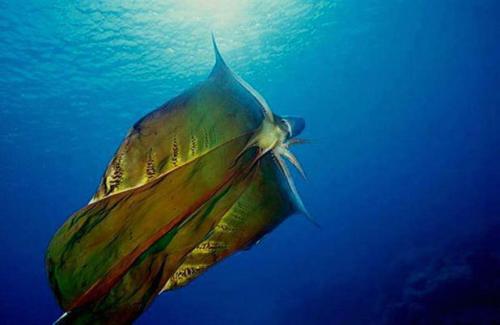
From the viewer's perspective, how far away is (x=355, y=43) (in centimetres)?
3155

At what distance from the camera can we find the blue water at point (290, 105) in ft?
53.0

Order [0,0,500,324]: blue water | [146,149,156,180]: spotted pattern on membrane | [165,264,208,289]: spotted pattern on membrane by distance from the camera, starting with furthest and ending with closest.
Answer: [0,0,500,324]: blue water → [165,264,208,289]: spotted pattern on membrane → [146,149,156,180]: spotted pattern on membrane

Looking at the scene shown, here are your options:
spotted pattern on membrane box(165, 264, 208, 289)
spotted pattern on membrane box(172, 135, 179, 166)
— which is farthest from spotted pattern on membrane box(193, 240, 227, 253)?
spotted pattern on membrane box(172, 135, 179, 166)

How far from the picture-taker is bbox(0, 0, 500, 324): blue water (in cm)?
1616

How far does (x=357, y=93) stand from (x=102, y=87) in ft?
118

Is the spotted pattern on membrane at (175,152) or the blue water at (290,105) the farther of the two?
the blue water at (290,105)

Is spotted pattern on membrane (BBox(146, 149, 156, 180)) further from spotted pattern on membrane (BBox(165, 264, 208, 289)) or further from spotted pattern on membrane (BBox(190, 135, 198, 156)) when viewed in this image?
spotted pattern on membrane (BBox(165, 264, 208, 289))

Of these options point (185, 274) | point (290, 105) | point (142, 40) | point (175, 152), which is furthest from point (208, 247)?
point (290, 105)

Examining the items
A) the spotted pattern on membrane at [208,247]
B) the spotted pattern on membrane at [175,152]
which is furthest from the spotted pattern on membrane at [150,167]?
the spotted pattern on membrane at [208,247]

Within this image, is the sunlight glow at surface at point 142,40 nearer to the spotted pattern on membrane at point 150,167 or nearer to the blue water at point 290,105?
the blue water at point 290,105

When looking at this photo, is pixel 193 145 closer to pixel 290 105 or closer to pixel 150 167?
pixel 150 167

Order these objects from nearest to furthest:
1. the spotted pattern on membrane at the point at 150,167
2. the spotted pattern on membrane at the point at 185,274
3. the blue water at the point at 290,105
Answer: the spotted pattern on membrane at the point at 150,167 < the spotted pattern on membrane at the point at 185,274 < the blue water at the point at 290,105

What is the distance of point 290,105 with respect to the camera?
4059 centimetres

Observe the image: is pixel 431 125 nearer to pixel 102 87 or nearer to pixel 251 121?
pixel 102 87
